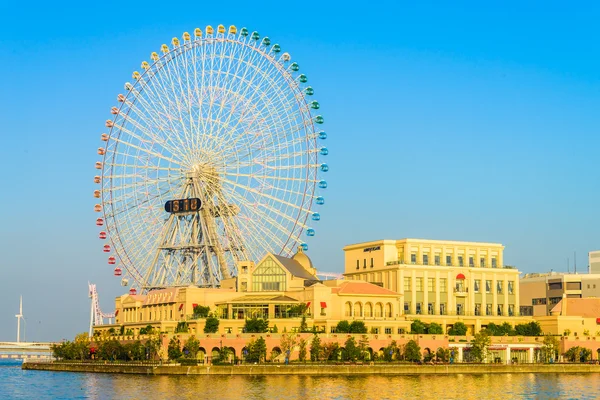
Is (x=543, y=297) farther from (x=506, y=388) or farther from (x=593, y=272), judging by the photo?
(x=506, y=388)

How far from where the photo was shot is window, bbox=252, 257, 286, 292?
13875 cm

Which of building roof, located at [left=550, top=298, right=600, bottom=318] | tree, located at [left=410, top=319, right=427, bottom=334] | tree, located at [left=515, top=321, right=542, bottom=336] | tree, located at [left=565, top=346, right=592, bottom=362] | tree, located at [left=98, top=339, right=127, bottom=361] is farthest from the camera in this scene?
building roof, located at [left=550, top=298, right=600, bottom=318]

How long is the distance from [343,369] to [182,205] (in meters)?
33.0

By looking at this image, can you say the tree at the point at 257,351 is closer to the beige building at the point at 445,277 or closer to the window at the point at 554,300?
the beige building at the point at 445,277

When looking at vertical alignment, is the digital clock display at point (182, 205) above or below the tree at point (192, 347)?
above

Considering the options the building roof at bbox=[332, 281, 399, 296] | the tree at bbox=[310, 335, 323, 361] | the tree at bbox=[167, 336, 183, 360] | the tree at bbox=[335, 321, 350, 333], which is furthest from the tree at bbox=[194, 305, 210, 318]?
the tree at bbox=[335, 321, 350, 333]

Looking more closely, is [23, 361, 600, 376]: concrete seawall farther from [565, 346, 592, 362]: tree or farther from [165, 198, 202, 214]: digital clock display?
[165, 198, 202, 214]: digital clock display

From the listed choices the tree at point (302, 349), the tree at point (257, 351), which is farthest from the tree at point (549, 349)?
the tree at point (257, 351)

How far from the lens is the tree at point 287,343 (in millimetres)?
124875

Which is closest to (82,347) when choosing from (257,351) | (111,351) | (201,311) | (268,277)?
(111,351)

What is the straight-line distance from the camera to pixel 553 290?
579ft

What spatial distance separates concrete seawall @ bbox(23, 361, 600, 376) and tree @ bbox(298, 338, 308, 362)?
477cm

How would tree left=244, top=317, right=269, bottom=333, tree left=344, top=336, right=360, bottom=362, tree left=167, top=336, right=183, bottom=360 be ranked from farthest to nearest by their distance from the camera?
1. tree left=244, top=317, right=269, bottom=333
2. tree left=344, top=336, right=360, bottom=362
3. tree left=167, top=336, right=183, bottom=360

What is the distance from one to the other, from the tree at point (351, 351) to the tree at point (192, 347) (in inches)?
695
